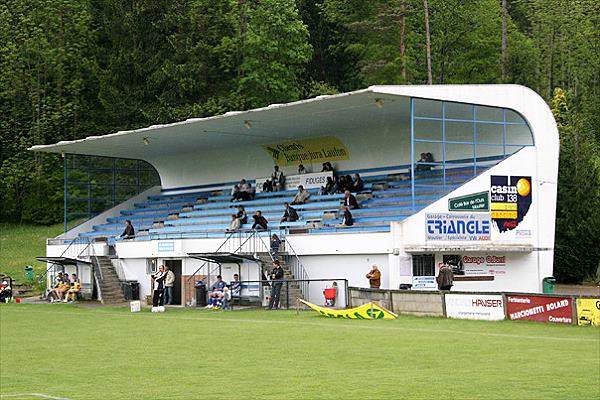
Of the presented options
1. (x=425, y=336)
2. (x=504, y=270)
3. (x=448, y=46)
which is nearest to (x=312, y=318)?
(x=425, y=336)

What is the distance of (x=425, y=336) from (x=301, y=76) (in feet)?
165

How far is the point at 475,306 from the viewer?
2688 centimetres

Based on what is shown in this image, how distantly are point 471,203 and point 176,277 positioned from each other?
42.5ft

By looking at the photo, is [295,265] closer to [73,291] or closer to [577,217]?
[73,291]

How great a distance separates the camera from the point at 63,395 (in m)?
14.7

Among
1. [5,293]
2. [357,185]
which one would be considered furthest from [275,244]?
[5,293]

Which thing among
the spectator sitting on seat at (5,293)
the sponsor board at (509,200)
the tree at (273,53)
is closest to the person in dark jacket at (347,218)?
the sponsor board at (509,200)

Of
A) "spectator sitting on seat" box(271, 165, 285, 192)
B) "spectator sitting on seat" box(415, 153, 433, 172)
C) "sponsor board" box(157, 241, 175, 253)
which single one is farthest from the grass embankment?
"spectator sitting on seat" box(415, 153, 433, 172)

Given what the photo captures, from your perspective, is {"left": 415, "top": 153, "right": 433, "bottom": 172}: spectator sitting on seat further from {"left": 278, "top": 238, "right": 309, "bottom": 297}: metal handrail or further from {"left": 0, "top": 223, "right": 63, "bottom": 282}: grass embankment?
{"left": 0, "top": 223, "right": 63, "bottom": 282}: grass embankment

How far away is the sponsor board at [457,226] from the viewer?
34.6 metres

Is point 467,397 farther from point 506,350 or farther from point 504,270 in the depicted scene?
point 504,270

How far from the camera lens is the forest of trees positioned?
66.9m

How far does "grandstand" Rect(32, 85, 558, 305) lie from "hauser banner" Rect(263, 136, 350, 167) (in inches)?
2.0

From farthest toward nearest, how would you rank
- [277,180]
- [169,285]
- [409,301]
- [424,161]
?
1. [277,180]
2. [424,161]
3. [169,285]
4. [409,301]
